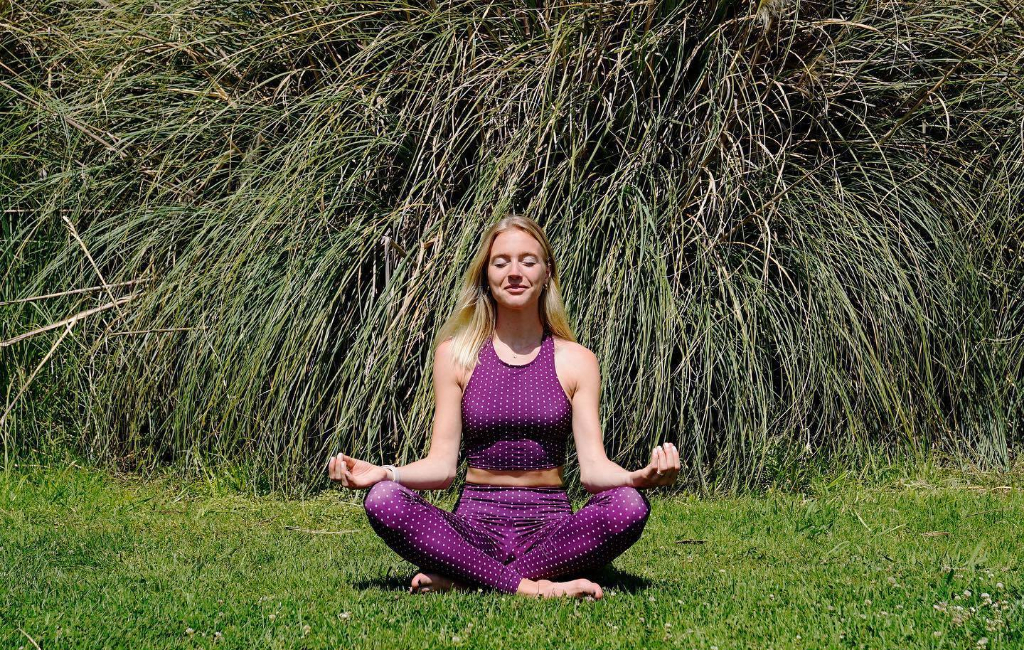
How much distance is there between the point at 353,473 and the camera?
3.12 meters

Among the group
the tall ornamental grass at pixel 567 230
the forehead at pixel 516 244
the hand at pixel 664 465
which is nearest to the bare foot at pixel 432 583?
the hand at pixel 664 465

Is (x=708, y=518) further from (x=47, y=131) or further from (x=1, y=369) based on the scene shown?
(x=47, y=131)

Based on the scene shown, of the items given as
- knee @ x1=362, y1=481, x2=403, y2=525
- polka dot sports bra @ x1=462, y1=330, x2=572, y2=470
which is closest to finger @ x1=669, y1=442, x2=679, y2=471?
polka dot sports bra @ x1=462, y1=330, x2=572, y2=470

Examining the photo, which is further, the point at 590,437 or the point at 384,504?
the point at 590,437

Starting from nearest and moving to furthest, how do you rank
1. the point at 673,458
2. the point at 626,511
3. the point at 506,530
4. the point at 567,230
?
the point at 673,458, the point at 626,511, the point at 506,530, the point at 567,230

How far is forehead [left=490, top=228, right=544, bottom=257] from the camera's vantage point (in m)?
3.49

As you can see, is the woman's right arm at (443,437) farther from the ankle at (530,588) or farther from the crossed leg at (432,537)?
the ankle at (530,588)

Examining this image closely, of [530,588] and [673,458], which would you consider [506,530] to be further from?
[673,458]

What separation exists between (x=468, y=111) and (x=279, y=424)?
1739 millimetres

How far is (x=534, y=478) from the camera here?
3.43 m

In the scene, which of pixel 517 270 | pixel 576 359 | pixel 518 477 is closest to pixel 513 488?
pixel 518 477

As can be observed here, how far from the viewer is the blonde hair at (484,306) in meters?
3.55

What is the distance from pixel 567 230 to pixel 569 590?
210 centimetres

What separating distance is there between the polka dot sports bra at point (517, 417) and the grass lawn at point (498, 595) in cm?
44
